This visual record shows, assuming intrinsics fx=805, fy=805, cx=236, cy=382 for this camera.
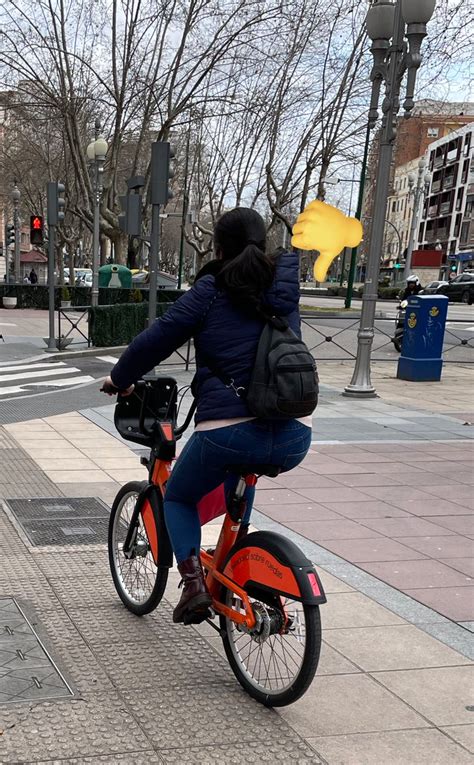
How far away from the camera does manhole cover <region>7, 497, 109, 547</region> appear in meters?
5.03

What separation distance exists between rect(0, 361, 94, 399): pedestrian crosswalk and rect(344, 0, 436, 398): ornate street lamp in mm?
4494

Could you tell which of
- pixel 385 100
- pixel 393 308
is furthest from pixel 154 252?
pixel 393 308

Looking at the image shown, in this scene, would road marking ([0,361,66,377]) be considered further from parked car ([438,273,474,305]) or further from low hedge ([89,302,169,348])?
parked car ([438,273,474,305])

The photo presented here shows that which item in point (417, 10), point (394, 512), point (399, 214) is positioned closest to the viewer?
point (394, 512)

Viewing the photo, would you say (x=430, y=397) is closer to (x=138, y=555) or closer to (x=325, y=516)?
(x=325, y=516)

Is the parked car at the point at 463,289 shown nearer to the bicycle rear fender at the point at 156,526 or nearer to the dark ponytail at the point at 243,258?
the bicycle rear fender at the point at 156,526

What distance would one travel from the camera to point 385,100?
11914mm

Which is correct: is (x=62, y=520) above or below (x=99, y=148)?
below

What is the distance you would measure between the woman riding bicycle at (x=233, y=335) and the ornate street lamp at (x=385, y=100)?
8.97 m

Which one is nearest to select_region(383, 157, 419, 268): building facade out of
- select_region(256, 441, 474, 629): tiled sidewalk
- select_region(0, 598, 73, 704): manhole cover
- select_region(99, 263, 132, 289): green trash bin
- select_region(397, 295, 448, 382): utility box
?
select_region(99, 263, 132, 289): green trash bin

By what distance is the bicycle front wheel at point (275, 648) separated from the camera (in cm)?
285

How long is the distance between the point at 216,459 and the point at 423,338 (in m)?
11.7

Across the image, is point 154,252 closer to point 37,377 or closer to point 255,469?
point 37,377

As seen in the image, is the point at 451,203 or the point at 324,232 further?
the point at 451,203
